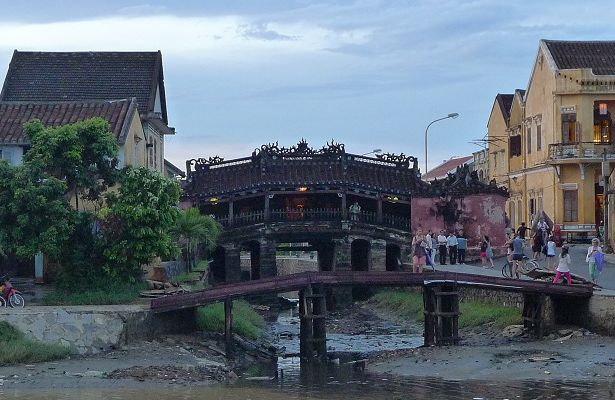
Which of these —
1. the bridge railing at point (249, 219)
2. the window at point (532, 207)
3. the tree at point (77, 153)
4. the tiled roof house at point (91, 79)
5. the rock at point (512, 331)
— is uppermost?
the tiled roof house at point (91, 79)

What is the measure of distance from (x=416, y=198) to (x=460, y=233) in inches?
111

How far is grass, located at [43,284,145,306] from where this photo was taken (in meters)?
39.9

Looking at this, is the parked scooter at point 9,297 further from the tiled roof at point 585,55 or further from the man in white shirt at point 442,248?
the tiled roof at point 585,55

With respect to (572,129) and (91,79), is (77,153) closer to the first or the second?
(91,79)

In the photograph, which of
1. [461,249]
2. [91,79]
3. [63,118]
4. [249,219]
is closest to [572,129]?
[461,249]

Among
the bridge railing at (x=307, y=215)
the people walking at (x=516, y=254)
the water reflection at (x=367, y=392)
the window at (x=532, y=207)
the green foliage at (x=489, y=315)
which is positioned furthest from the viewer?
the window at (x=532, y=207)

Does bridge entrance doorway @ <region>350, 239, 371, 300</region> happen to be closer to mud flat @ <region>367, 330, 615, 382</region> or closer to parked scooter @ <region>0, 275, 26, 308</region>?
mud flat @ <region>367, 330, 615, 382</region>

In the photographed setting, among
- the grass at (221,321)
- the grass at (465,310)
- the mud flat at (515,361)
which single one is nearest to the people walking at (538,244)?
the grass at (465,310)

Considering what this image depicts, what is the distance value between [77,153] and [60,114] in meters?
6.45

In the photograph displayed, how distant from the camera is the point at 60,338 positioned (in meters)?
35.2

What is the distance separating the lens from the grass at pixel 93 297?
1571 inches

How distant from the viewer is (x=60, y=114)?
4631 cm

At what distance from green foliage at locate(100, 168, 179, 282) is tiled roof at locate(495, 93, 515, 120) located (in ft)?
143

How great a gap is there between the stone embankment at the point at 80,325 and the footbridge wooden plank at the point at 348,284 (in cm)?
156
